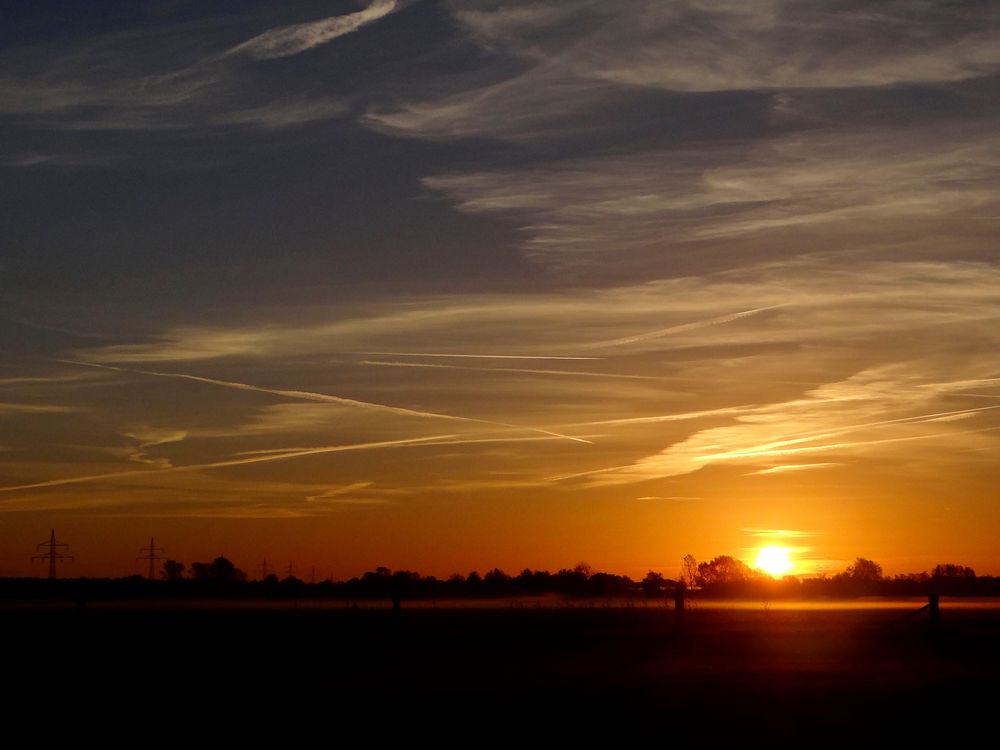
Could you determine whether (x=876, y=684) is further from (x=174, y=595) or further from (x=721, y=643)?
(x=174, y=595)

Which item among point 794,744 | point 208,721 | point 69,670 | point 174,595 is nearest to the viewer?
point 794,744

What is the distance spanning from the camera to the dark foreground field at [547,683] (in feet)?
55.2

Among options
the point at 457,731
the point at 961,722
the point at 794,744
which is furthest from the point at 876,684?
the point at 457,731

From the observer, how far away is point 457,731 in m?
16.1

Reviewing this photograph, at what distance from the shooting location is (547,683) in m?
22.0

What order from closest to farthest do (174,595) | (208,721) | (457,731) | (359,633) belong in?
(457,731)
(208,721)
(359,633)
(174,595)

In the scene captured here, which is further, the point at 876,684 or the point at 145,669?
the point at 145,669

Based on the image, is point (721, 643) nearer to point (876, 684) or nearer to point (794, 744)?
point (876, 684)

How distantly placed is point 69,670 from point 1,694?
15.4 ft

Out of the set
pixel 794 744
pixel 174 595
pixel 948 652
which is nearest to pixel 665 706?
pixel 794 744

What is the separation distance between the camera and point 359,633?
127 ft

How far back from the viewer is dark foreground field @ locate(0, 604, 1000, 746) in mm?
16828

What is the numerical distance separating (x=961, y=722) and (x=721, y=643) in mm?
16081

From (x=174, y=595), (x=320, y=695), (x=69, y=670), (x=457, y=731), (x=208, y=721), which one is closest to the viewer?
(x=457, y=731)
